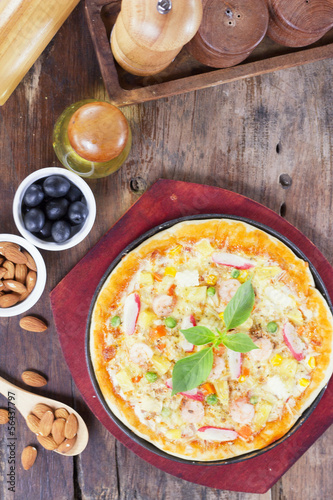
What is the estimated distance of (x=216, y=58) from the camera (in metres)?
1.90

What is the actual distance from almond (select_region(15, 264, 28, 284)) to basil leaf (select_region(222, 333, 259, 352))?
36.6 inches

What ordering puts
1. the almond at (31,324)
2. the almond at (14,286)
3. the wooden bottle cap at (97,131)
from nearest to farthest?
1. the wooden bottle cap at (97,131)
2. the almond at (14,286)
3. the almond at (31,324)

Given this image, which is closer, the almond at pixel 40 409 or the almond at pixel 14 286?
the almond at pixel 14 286

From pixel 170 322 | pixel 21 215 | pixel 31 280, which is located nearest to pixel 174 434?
pixel 170 322

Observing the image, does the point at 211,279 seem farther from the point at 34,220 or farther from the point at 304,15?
the point at 304,15

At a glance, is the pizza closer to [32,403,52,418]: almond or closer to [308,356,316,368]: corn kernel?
[308,356,316,368]: corn kernel

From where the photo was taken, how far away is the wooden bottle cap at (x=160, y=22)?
154cm

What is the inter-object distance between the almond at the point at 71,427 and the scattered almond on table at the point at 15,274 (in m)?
0.63

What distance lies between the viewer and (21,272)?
6.32ft

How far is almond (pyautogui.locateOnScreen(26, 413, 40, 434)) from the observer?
207cm

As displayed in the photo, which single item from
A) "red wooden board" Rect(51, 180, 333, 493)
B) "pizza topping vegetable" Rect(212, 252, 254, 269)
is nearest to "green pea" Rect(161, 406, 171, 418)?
"red wooden board" Rect(51, 180, 333, 493)

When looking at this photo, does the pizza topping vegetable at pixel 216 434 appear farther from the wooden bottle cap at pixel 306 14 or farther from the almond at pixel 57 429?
the wooden bottle cap at pixel 306 14

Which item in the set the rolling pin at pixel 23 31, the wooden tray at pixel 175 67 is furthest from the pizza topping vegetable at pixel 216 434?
the rolling pin at pixel 23 31

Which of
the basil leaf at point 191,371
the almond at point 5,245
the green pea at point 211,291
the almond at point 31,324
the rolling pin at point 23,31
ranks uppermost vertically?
the rolling pin at point 23,31
